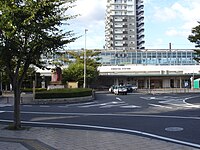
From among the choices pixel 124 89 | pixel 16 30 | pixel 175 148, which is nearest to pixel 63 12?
pixel 16 30

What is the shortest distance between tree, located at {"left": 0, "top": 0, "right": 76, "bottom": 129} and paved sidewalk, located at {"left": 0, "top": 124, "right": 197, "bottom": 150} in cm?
189

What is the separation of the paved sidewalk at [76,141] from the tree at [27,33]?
189cm

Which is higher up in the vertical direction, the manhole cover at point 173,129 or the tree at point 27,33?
the tree at point 27,33

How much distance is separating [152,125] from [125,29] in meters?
117

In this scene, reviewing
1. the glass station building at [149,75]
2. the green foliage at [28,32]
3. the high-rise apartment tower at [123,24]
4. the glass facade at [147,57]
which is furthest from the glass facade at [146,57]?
the green foliage at [28,32]

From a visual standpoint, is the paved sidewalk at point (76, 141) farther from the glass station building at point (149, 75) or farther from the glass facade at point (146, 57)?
the glass facade at point (146, 57)

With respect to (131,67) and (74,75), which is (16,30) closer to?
(74,75)

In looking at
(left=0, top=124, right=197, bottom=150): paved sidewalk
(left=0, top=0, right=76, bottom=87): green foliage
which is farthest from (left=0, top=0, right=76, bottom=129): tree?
(left=0, top=124, right=197, bottom=150): paved sidewalk

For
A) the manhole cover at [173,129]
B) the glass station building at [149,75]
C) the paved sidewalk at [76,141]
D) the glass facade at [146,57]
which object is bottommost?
the paved sidewalk at [76,141]

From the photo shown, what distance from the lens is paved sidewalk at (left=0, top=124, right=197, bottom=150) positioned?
9.15 meters

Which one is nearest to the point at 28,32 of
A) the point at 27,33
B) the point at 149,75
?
the point at 27,33

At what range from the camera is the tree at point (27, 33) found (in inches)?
454

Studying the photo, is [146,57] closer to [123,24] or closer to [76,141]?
[123,24]

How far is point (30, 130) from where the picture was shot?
12.6m
